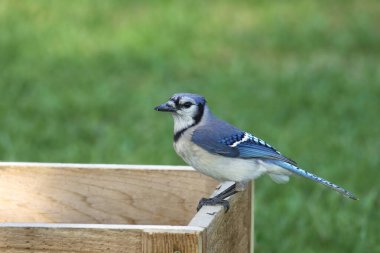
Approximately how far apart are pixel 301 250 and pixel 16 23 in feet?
16.8

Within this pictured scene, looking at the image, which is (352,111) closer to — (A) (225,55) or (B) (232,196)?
(A) (225,55)

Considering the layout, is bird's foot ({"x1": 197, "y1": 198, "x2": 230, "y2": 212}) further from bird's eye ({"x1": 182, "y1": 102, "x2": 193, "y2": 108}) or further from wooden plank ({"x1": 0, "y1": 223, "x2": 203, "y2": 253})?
wooden plank ({"x1": 0, "y1": 223, "x2": 203, "y2": 253})

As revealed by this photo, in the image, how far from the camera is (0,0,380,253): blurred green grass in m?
6.21

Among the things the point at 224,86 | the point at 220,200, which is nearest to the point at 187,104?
the point at 220,200

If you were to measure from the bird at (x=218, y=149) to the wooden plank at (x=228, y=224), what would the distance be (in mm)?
81

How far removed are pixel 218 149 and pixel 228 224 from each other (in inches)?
11.2

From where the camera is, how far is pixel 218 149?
3908 millimetres

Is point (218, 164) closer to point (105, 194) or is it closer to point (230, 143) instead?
point (230, 143)

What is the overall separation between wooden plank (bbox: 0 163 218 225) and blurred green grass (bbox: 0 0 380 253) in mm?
1484

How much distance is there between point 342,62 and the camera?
372 inches

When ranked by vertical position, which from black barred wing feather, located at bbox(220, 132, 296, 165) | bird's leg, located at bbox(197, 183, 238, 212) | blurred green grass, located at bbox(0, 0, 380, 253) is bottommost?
blurred green grass, located at bbox(0, 0, 380, 253)

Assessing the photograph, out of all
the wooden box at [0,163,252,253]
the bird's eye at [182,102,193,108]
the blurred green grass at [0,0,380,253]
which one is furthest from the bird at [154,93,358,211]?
the blurred green grass at [0,0,380,253]

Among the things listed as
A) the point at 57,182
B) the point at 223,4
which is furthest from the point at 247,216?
the point at 223,4

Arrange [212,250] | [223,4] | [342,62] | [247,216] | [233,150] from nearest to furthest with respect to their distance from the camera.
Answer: [212,250]
[233,150]
[247,216]
[342,62]
[223,4]
